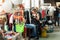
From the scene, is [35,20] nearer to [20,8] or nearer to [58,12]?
[20,8]

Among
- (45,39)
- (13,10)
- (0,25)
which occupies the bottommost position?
(45,39)

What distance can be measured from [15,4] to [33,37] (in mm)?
1783

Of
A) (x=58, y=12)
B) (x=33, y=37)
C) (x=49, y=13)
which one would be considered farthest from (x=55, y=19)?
(x=33, y=37)

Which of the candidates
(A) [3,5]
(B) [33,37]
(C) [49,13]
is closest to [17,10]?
(A) [3,5]

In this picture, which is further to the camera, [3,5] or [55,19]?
[55,19]

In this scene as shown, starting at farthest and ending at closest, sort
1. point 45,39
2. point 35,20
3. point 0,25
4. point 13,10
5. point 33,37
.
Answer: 1. point 45,39
2. point 35,20
3. point 33,37
4. point 13,10
5. point 0,25

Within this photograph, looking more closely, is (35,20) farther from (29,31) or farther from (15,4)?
(15,4)

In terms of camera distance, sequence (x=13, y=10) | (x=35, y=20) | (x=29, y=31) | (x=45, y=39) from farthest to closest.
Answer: (x=45, y=39), (x=35, y=20), (x=29, y=31), (x=13, y=10)

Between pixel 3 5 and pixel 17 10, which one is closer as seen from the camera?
pixel 3 5

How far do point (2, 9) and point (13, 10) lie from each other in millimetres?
573

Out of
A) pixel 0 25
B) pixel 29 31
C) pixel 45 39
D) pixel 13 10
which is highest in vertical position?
pixel 13 10

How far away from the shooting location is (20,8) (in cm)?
442

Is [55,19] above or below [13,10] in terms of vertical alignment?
below

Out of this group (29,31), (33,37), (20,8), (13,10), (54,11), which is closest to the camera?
(13,10)
